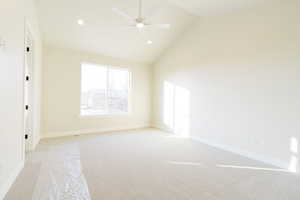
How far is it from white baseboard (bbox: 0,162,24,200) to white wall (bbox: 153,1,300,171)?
3999 millimetres

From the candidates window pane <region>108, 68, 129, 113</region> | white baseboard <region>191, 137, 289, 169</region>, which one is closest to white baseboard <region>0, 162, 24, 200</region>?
window pane <region>108, 68, 129, 113</region>

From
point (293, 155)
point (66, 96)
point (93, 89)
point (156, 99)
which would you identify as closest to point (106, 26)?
point (93, 89)

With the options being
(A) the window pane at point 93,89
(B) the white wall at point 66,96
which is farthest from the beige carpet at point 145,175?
(A) the window pane at point 93,89

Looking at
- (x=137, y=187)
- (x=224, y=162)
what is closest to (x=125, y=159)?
(x=137, y=187)

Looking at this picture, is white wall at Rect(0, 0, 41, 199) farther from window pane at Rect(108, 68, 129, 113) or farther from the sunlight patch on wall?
the sunlight patch on wall

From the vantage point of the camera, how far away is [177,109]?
17.9ft

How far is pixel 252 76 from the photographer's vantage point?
11.5ft

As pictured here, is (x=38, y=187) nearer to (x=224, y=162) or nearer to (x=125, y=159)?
(x=125, y=159)

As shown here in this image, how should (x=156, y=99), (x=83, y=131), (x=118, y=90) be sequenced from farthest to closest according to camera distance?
1. (x=156, y=99)
2. (x=118, y=90)
3. (x=83, y=131)

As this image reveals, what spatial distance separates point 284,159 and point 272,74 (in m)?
1.57

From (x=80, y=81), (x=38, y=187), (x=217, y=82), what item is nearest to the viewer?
(x=38, y=187)

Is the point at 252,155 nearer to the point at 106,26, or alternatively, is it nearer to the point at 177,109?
the point at 177,109

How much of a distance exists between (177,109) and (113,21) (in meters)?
3.17

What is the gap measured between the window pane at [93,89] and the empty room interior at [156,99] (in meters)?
0.03
